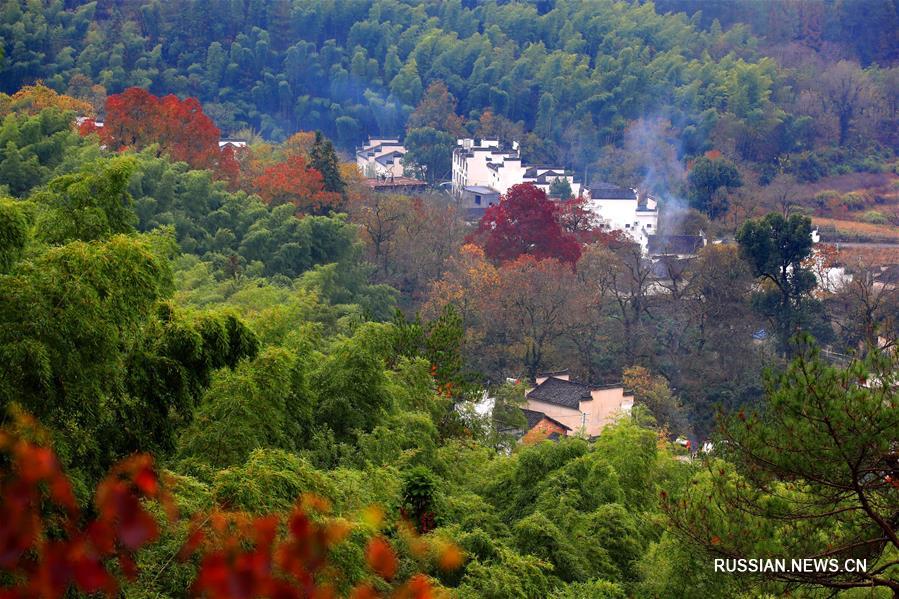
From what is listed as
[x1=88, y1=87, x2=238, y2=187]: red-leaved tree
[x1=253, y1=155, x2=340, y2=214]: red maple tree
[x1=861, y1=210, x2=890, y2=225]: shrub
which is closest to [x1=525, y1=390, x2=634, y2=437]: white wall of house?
[x1=253, y1=155, x2=340, y2=214]: red maple tree

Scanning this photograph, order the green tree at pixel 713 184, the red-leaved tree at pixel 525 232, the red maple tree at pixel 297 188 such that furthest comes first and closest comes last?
the green tree at pixel 713 184, the red-leaved tree at pixel 525 232, the red maple tree at pixel 297 188

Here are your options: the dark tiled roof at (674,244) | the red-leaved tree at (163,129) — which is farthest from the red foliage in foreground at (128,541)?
the dark tiled roof at (674,244)

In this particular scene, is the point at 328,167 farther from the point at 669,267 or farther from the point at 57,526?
the point at 57,526

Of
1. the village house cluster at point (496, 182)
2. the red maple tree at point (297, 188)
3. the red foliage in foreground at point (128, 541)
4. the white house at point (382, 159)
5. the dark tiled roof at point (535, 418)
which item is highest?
the red foliage in foreground at point (128, 541)

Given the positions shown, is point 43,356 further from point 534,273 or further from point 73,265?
point 534,273

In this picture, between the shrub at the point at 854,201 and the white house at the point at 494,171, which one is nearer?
the white house at the point at 494,171

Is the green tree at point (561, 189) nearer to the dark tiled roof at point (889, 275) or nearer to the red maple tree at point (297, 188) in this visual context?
the dark tiled roof at point (889, 275)

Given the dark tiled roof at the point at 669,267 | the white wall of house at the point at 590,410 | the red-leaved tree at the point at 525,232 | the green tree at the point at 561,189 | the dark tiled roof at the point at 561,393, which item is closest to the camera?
the white wall of house at the point at 590,410
